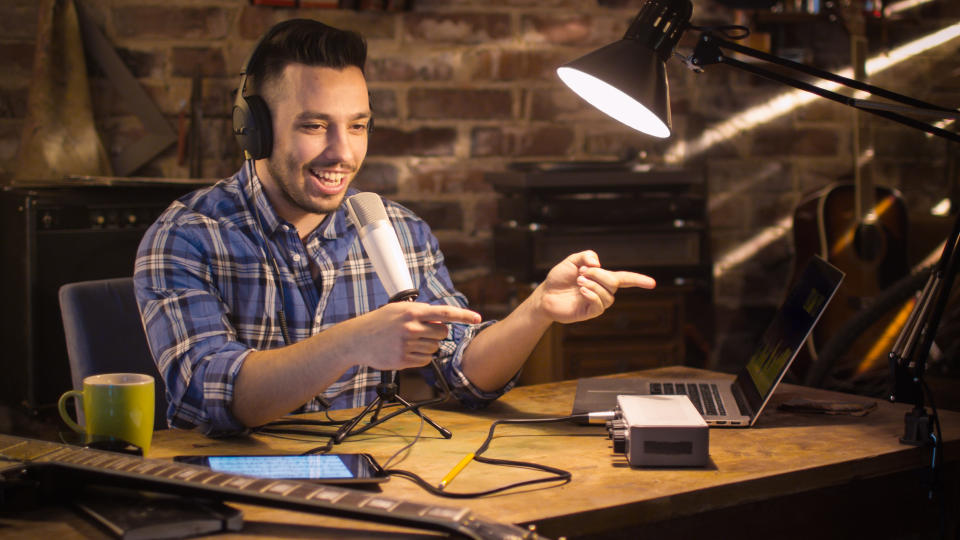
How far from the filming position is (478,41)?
3.10m

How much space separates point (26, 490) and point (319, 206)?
727 mm

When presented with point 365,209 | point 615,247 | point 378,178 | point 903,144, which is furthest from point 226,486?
point 903,144

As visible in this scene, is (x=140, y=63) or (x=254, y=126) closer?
(x=254, y=126)

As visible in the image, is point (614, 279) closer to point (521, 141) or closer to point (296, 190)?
point (296, 190)

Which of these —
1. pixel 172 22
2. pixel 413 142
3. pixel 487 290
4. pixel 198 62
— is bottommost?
pixel 487 290

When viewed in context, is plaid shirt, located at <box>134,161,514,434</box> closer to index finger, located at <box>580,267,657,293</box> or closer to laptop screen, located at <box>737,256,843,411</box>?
index finger, located at <box>580,267,657,293</box>

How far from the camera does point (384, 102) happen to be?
3.05 meters

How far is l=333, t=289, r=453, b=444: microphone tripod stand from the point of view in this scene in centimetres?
128

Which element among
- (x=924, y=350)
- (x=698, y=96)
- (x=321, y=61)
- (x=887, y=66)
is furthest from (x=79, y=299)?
(x=887, y=66)

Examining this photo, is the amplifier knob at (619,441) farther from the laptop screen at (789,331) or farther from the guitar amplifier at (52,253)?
the guitar amplifier at (52,253)

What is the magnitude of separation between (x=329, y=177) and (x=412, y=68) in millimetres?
1515

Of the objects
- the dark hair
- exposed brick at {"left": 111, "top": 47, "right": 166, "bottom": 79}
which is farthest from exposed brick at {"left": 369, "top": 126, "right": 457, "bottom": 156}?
the dark hair

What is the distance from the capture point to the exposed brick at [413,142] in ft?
10.0

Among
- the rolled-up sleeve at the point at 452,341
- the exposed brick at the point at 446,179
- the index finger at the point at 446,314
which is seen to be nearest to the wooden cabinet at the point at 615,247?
the exposed brick at the point at 446,179
